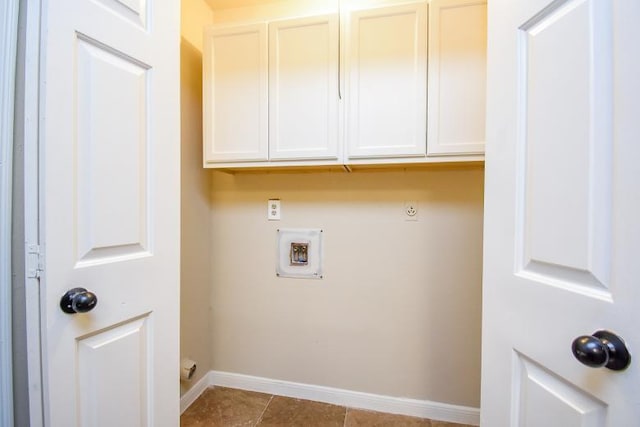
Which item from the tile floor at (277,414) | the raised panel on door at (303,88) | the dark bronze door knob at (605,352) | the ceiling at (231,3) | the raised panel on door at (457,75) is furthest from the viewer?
the ceiling at (231,3)

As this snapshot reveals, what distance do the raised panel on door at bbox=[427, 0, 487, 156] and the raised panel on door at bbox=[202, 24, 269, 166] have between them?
0.89m

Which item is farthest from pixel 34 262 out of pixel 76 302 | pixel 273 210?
pixel 273 210

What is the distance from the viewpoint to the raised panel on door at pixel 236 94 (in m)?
1.52

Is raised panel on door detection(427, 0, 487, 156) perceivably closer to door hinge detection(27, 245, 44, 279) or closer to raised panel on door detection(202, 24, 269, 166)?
raised panel on door detection(202, 24, 269, 166)

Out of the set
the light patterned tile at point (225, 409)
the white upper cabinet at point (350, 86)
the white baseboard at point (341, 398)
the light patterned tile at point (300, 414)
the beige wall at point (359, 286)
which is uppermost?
the white upper cabinet at point (350, 86)

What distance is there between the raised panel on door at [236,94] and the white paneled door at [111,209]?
586mm

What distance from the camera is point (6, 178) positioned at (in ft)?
2.05

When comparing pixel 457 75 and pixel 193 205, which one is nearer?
pixel 457 75

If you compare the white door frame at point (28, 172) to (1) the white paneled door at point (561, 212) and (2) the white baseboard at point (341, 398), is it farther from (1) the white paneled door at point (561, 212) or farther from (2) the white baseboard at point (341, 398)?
(2) the white baseboard at point (341, 398)

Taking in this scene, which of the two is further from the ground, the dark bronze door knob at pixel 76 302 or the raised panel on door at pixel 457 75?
the raised panel on door at pixel 457 75

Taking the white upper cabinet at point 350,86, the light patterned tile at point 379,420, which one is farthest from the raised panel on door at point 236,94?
the light patterned tile at point 379,420

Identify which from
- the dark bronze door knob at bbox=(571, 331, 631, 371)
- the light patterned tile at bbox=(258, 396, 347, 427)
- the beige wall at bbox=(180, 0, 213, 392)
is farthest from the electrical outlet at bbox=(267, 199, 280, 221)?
the dark bronze door knob at bbox=(571, 331, 631, 371)

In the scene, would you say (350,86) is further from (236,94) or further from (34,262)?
(34,262)

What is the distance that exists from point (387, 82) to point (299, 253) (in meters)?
1.11
